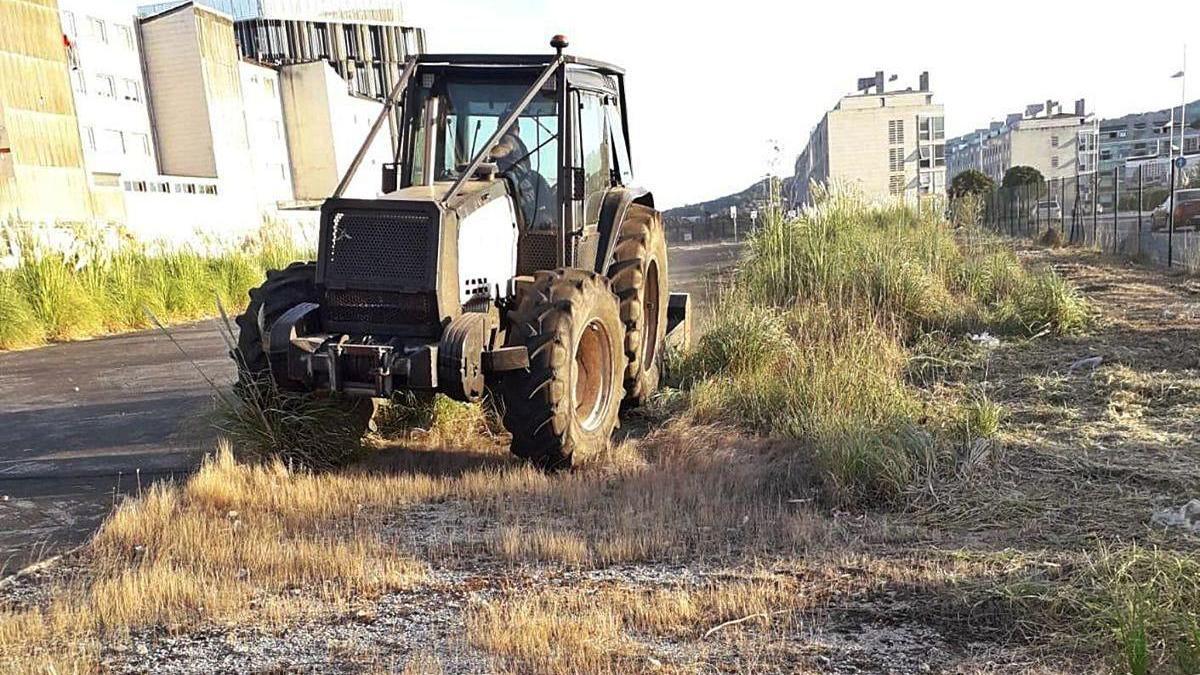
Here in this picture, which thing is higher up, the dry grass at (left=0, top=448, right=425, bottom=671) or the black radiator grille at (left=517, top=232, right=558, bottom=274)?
the black radiator grille at (left=517, top=232, right=558, bottom=274)

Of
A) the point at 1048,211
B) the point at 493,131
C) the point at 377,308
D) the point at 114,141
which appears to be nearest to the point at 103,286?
the point at 493,131

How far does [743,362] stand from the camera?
25.8ft

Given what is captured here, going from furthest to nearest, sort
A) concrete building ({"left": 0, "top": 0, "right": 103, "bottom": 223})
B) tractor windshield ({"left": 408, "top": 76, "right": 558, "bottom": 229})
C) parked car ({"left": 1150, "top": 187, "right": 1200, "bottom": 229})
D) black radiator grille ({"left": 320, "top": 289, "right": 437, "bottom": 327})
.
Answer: concrete building ({"left": 0, "top": 0, "right": 103, "bottom": 223}) < parked car ({"left": 1150, "top": 187, "right": 1200, "bottom": 229}) < tractor windshield ({"left": 408, "top": 76, "right": 558, "bottom": 229}) < black radiator grille ({"left": 320, "top": 289, "right": 437, "bottom": 327})

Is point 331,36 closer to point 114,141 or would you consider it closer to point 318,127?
point 318,127

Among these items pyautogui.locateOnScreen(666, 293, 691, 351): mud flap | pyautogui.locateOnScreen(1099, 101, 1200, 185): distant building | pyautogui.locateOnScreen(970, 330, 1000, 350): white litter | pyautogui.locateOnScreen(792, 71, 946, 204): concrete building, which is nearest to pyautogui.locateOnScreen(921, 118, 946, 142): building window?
pyautogui.locateOnScreen(792, 71, 946, 204): concrete building

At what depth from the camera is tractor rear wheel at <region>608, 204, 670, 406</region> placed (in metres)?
6.37

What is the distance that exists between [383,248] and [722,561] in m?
2.70

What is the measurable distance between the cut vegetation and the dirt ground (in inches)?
Answer: 0.6

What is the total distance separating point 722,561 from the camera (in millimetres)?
4113

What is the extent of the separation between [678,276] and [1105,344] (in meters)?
14.2

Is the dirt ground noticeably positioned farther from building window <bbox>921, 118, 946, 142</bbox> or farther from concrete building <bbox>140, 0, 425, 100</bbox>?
building window <bbox>921, 118, 946, 142</bbox>

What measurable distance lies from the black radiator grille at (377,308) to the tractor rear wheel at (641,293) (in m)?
1.65

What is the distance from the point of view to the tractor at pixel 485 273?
5.11 m

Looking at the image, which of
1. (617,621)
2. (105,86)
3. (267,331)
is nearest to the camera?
(617,621)
